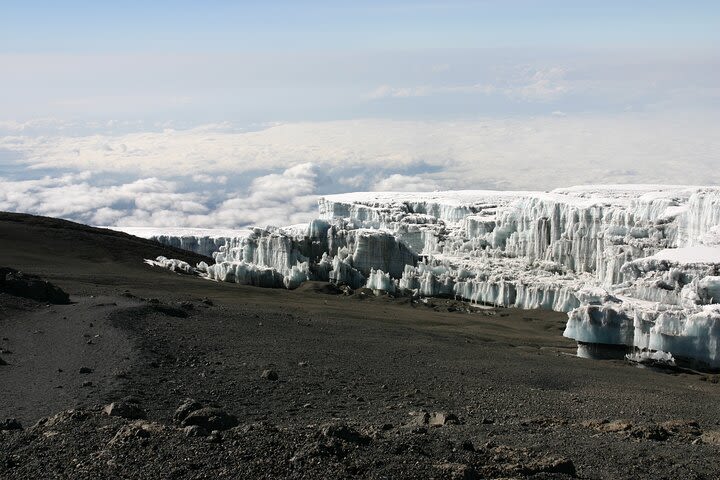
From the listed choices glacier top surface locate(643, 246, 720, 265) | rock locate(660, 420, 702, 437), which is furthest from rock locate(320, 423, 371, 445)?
glacier top surface locate(643, 246, 720, 265)

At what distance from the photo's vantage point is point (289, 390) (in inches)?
818

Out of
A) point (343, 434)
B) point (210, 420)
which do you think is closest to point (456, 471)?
point (343, 434)

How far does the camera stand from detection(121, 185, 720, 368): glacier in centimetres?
3441

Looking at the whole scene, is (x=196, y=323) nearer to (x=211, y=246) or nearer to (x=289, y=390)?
(x=289, y=390)

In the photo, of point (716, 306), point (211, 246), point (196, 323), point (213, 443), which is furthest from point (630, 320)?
point (211, 246)

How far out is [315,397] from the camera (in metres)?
20.4

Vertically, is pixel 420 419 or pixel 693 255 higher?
pixel 693 255

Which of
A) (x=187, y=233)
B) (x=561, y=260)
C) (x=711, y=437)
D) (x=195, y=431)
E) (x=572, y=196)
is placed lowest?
(x=711, y=437)

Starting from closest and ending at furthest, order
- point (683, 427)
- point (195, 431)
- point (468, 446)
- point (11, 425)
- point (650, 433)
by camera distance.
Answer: point (195, 431), point (468, 446), point (11, 425), point (650, 433), point (683, 427)

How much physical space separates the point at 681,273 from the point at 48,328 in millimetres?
26169

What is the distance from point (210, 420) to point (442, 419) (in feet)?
18.4

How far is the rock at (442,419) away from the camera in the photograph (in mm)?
18172

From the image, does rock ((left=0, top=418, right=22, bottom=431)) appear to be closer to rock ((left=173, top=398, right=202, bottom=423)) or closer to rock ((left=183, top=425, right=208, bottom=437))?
rock ((left=173, top=398, right=202, bottom=423))

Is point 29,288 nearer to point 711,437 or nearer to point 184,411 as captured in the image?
point 184,411
